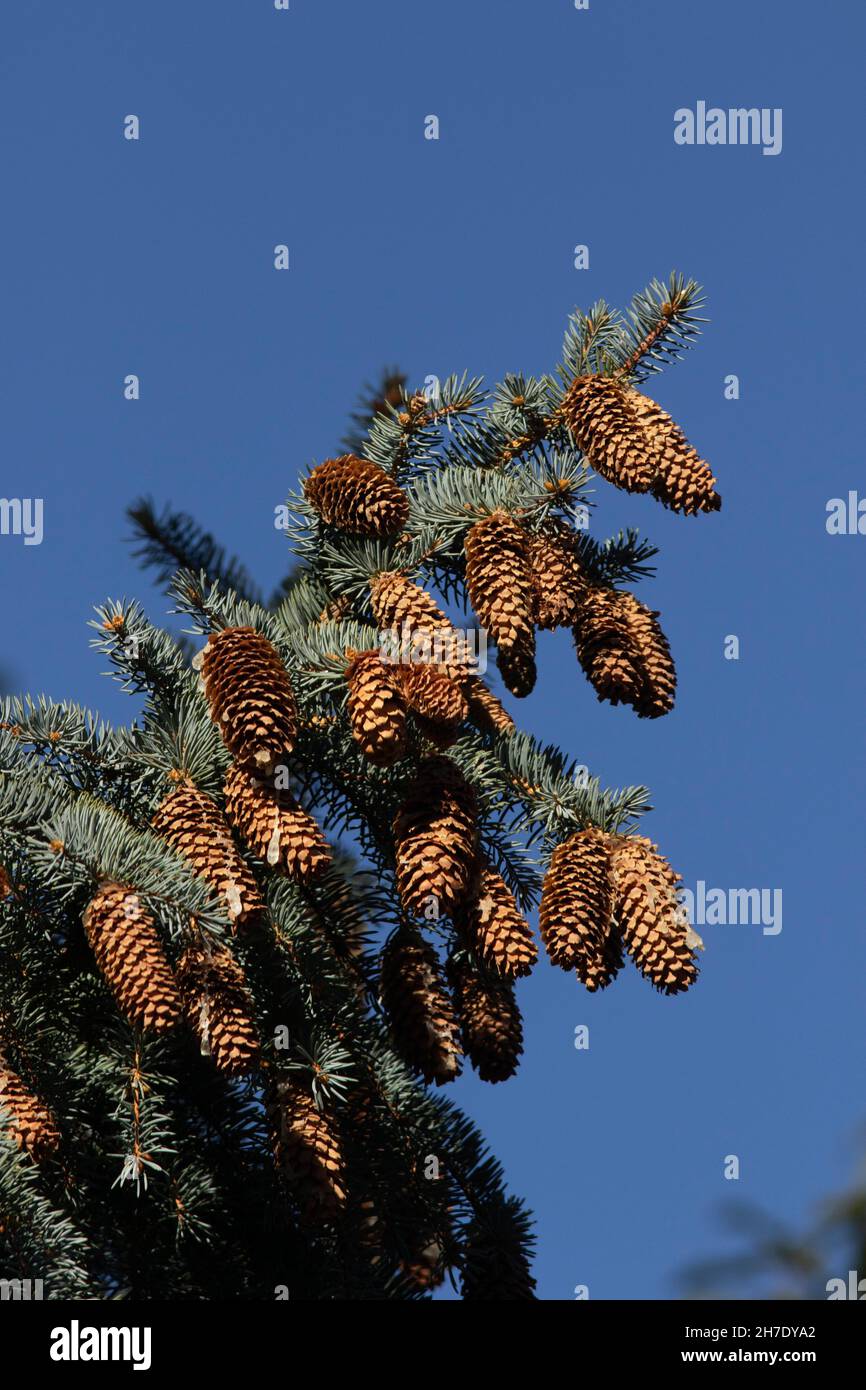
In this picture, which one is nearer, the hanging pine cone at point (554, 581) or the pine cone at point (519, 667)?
the pine cone at point (519, 667)

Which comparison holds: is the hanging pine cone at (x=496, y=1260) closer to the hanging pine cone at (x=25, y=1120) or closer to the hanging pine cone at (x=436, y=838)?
the hanging pine cone at (x=436, y=838)

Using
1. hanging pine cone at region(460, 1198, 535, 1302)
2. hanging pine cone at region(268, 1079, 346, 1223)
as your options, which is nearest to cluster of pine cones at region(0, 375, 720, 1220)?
hanging pine cone at region(268, 1079, 346, 1223)

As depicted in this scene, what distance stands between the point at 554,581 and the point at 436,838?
0.77m

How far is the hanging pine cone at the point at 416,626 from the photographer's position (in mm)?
3611

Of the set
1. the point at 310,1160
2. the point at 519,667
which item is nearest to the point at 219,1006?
the point at 310,1160

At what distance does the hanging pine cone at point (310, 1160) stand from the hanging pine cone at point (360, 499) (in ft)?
4.19

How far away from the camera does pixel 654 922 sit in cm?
359

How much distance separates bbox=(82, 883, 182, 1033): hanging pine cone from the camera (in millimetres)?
3225

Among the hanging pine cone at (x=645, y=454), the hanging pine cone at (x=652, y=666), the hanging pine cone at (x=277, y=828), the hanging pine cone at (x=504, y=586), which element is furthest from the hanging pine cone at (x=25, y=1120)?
the hanging pine cone at (x=645, y=454)

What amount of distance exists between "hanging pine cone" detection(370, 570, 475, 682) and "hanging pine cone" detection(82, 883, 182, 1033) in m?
0.72

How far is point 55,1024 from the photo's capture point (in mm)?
3633
